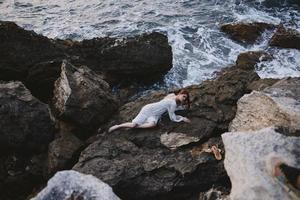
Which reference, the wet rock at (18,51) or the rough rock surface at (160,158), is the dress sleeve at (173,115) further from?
the wet rock at (18,51)

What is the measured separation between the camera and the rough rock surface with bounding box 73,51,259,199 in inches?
322

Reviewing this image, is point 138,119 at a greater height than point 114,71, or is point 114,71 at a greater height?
point 138,119

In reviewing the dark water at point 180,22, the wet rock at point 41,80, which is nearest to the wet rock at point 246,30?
the dark water at point 180,22

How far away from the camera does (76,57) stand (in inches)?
537

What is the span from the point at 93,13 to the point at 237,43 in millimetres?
7552

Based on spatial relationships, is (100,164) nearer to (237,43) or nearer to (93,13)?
(237,43)

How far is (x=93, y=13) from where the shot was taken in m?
21.5

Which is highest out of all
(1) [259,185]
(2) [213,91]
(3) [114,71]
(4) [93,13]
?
(1) [259,185]

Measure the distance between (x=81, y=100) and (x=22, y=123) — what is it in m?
1.42

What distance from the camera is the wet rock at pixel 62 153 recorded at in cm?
927

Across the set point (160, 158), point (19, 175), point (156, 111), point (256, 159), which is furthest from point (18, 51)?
point (256, 159)

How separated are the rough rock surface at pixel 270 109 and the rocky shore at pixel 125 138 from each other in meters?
0.02

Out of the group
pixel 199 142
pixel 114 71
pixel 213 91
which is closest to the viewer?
pixel 199 142

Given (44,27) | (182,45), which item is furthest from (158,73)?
(44,27)
